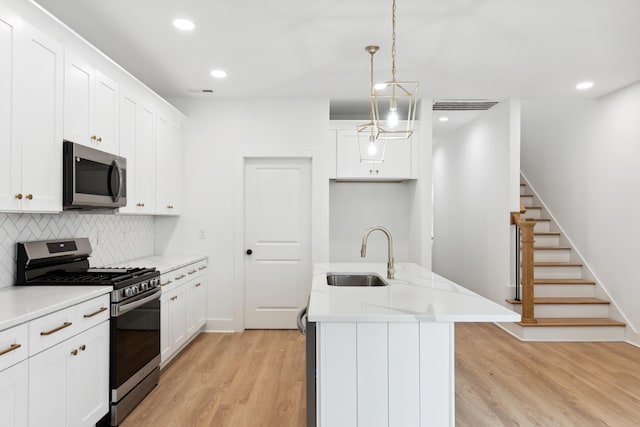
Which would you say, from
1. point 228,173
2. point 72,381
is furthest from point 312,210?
point 72,381

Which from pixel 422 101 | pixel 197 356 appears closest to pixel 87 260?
pixel 197 356

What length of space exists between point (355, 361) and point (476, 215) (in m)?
4.28

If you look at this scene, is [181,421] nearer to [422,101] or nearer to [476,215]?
[422,101]

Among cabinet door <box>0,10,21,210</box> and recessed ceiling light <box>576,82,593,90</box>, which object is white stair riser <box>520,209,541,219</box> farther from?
cabinet door <box>0,10,21,210</box>

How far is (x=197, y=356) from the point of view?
12.1 feet

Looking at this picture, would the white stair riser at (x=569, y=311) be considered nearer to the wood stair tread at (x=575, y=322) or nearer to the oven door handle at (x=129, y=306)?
the wood stair tread at (x=575, y=322)

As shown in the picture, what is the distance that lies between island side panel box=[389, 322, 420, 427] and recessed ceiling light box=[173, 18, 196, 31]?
7.98 feet

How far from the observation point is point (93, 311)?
2.22 meters

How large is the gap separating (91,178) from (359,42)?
218 centimetres

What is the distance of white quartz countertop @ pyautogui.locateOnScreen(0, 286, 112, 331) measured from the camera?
1717mm

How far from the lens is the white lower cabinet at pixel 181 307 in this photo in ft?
10.7

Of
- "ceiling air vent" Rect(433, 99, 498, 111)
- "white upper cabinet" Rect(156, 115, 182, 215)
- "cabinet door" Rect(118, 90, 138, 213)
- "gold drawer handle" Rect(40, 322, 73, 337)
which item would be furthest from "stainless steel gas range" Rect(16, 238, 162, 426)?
"ceiling air vent" Rect(433, 99, 498, 111)

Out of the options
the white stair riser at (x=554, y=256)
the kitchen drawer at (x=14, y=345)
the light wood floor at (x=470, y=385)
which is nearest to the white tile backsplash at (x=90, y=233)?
the kitchen drawer at (x=14, y=345)

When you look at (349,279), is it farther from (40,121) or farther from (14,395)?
(40,121)
